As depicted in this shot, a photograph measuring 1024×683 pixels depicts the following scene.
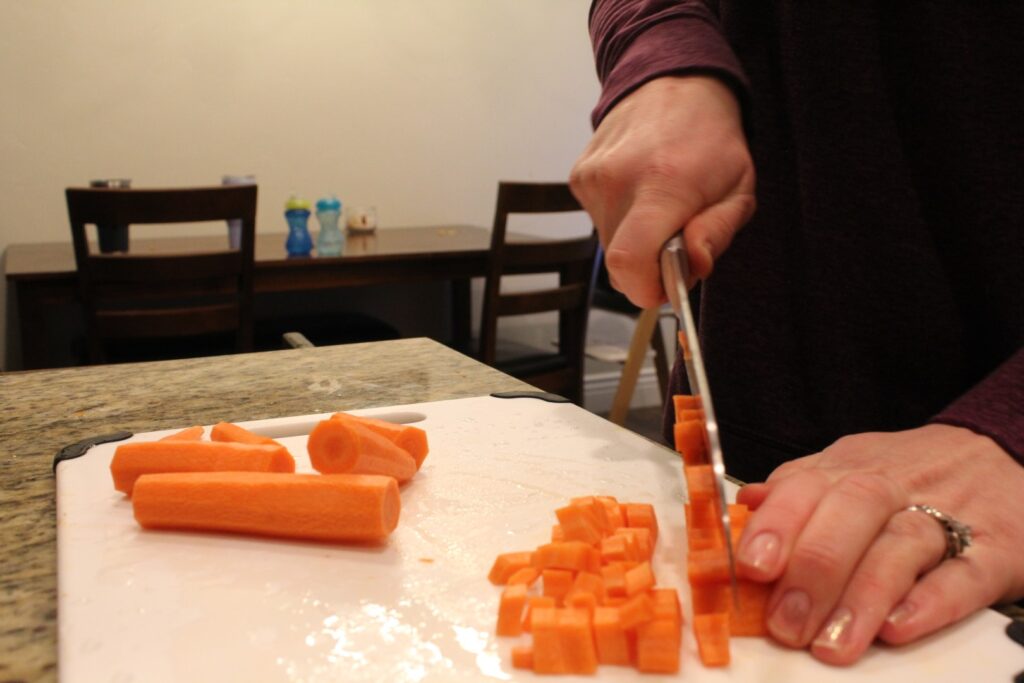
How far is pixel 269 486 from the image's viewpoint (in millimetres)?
812

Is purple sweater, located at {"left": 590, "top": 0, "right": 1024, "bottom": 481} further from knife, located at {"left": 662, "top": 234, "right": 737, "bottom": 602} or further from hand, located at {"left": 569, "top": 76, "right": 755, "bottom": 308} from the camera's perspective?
knife, located at {"left": 662, "top": 234, "right": 737, "bottom": 602}

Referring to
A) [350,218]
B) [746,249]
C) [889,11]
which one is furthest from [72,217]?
[889,11]

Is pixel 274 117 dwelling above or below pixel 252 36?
below

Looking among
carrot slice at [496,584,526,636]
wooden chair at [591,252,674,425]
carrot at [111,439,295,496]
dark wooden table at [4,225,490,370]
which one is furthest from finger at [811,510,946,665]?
wooden chair at [591,252,674,425]

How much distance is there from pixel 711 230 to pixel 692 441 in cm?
20

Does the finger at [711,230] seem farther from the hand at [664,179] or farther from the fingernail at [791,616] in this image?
the fingernail at [791,616]

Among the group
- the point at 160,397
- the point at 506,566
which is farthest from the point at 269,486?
the point at 160,397

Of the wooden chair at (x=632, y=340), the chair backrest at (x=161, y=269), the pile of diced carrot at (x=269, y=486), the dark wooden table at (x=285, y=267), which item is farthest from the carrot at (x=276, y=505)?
the wooden chair at (x=632, y=340)

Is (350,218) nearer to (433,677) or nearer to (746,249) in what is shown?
(746,249)

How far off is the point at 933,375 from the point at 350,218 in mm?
2669

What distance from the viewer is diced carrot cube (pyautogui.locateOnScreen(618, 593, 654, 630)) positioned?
629 mm

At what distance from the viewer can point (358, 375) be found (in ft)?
4.65

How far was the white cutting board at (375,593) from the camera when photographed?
0.63 meters

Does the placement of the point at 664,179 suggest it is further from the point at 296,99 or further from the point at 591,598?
the point at 296,99
